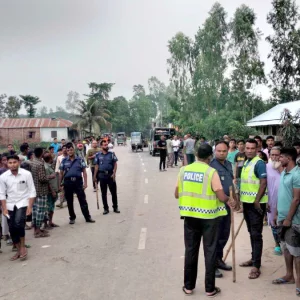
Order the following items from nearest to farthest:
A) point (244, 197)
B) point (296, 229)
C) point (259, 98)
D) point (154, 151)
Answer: point (296, 229), point (244, 197), point (154, 151), point (259, 98)

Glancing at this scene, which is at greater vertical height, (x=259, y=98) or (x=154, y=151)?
(x=259, y=98)

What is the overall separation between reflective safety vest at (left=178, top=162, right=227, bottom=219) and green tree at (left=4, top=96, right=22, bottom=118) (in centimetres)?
7274

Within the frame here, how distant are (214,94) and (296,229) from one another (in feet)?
111

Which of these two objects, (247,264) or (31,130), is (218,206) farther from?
(31,130)

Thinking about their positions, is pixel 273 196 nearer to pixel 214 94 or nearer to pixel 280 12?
pixel 280 12

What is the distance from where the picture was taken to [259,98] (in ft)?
110

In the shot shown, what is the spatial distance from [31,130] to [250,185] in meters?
48.0

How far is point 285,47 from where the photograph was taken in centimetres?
2891

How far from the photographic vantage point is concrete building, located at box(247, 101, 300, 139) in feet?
66.8

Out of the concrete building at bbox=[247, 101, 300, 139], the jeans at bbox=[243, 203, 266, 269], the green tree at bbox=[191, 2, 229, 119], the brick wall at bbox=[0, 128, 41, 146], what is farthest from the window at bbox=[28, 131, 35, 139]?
the jeans at bbox=[243, 203, 266, 269]

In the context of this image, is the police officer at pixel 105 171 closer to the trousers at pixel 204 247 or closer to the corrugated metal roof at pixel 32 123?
the trousers at pixel 204 247

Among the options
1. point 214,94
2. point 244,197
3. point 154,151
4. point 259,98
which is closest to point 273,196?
A: point 244,197

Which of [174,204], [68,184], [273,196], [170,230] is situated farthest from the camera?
[174,204]

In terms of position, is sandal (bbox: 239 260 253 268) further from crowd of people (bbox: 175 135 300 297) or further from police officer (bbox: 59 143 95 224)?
police officer (bbox: 59 143 95 224)
